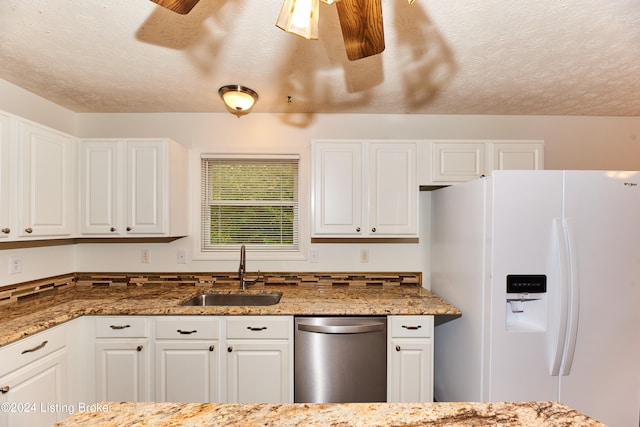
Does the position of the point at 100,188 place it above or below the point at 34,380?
above

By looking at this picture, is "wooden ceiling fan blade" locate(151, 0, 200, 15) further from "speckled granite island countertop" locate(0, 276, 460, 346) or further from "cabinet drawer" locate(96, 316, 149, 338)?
"cabinet drawer" locate(96, 316, 149, 338)

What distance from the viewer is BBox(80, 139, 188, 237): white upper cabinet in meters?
2.32

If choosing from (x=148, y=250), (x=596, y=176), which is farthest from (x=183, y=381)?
(x=596, y=176)

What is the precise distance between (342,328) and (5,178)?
2.21 metres

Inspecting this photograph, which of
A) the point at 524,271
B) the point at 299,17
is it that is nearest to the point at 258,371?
the point at 524,271

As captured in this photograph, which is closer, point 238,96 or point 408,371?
point 408,371

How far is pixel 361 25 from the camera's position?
1068mm

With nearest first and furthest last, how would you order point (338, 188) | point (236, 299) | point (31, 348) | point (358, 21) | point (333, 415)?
point (333, 415), point (358, 21), point (31, 348), point (338, 188), point (236, 299)

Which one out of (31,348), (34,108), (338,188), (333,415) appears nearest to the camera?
(333,415)

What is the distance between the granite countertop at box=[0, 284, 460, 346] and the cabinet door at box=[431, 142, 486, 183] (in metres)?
0.97

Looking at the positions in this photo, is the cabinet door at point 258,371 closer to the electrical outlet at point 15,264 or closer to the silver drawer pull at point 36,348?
the silver drawer pull at point 36,348

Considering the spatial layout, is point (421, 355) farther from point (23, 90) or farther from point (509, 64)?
point (23, 90)

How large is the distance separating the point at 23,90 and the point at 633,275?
4.11m

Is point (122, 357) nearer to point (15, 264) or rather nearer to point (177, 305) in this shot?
point (177, 305)
